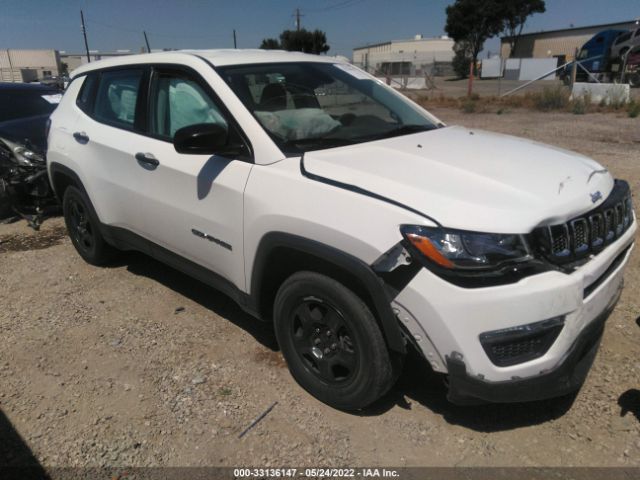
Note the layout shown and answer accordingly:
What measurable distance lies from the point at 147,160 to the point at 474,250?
2312mm

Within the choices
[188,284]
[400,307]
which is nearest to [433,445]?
[400,307]

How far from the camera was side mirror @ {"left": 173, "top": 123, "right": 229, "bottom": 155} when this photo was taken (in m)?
2.77

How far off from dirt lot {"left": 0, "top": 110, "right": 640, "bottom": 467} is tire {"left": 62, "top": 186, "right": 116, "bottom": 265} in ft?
1.70

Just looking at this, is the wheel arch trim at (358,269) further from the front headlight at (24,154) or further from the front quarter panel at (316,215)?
the front headlight at (24,154)

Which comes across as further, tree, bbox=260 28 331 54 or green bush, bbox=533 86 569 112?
tree, bbox=260 28 331 54

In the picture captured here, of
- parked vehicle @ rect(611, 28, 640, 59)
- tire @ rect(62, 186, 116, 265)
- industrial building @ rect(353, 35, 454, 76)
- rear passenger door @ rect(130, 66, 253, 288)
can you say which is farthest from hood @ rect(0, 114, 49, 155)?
parked vehicle @ rect(611, 28, 640, 59)

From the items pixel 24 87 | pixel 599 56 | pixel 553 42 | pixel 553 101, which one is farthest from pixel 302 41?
pixel 24 87

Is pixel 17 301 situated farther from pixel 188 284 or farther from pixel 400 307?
pixel 400 307

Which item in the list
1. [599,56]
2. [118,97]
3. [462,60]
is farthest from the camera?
[462,60]

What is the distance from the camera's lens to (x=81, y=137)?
4.19 metres

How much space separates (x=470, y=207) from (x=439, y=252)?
235 millimetres

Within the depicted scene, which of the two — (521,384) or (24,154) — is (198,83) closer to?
(521,384)

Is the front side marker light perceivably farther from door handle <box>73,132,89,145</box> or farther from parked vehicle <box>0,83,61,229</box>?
parked vehicle <box>0,83,61,229</box>

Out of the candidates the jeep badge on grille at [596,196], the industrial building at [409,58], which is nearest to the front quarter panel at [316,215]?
the jeep badge on grille at [596,196]
